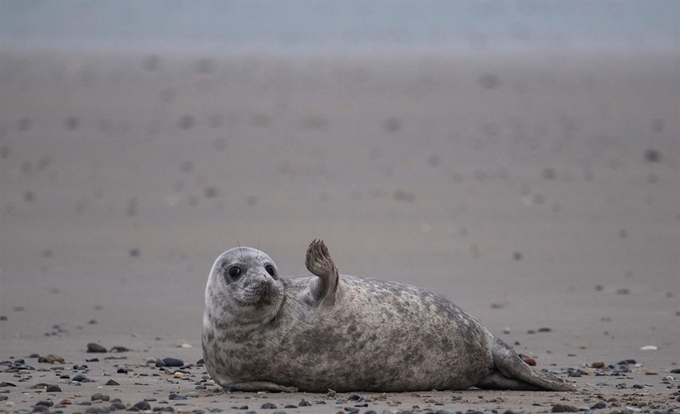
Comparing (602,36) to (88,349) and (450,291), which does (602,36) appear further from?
(88,349)

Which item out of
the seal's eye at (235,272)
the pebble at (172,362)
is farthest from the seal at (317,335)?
the pebble at (172,362)

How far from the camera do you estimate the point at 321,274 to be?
241 inches

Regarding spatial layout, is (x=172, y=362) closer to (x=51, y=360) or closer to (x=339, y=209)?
(x=51, y=360)

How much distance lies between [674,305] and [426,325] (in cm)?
414

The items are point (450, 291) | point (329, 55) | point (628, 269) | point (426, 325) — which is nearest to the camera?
point (426, 325)

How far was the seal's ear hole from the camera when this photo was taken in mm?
6195

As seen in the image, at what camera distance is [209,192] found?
638 inches

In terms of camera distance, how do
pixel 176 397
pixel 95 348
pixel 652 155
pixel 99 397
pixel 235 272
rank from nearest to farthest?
pixel 99 397, pixel 176 397, pixel 235 272, pixel 95 348, pixel 652 155

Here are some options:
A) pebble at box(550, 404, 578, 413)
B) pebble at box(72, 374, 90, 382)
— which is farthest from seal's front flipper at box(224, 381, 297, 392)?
pebble at box(550, 404, 578, 413)

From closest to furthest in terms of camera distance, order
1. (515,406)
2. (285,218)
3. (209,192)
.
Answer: (515,406) < (285,218) < (209,192)

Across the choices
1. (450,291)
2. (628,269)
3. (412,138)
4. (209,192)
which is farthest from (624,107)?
(450,291)

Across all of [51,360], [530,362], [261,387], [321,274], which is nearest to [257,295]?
[321,274]

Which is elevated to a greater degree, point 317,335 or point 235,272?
point 235,272

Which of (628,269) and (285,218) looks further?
(285,218)
